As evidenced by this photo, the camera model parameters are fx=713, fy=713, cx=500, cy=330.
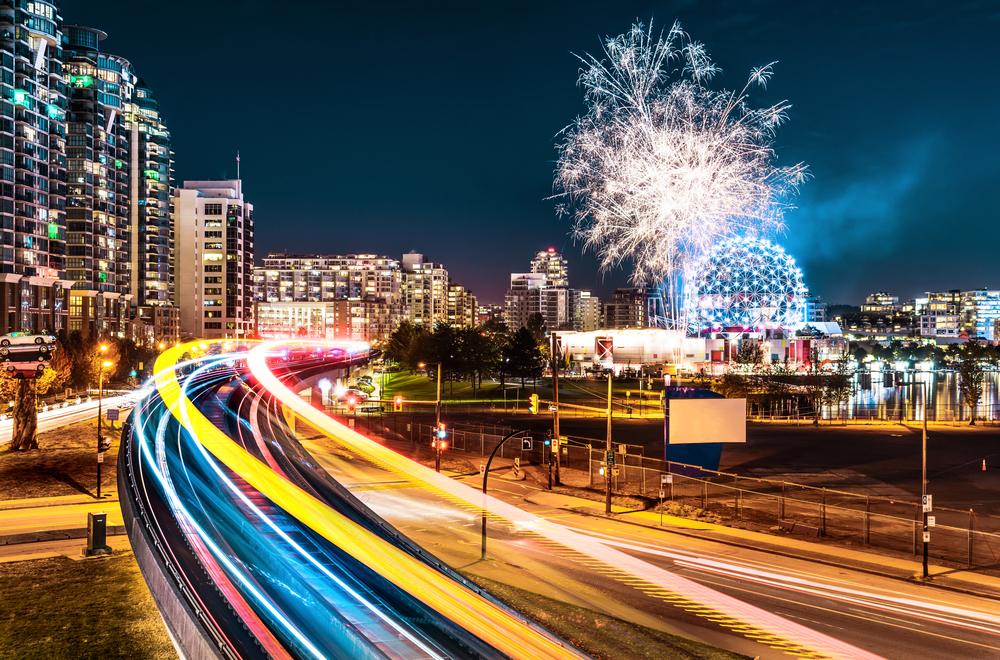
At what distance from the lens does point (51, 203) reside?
369ft

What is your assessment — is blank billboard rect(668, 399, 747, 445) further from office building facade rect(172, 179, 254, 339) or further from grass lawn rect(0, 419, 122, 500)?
office building facade rect(172, 179, 254, 339)

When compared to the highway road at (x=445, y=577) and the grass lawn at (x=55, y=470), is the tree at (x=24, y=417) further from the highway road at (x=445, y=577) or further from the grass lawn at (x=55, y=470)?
the highway road at (x=445, y=577)

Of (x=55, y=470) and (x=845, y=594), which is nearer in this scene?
(x=845, y=594)

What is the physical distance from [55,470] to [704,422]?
1321 inches

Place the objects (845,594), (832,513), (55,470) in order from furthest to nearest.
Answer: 1. (55,470)
2. (832,513)
3. (845,594)

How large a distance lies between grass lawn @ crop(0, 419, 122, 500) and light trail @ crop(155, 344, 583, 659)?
5.66 metres

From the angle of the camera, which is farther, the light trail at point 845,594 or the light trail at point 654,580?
the light trail at point 845,594

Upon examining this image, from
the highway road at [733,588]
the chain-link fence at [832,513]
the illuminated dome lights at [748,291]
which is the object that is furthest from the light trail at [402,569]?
the illuminated dome lights at [748,291]

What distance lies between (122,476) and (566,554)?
19002mm

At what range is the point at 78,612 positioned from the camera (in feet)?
60.9

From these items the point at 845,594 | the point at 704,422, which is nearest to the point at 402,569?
the point at 845,594

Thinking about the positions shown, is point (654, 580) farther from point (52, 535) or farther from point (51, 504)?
point (51, 504)

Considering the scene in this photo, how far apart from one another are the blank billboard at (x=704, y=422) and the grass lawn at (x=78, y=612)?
24.6m

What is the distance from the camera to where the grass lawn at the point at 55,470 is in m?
33.7
